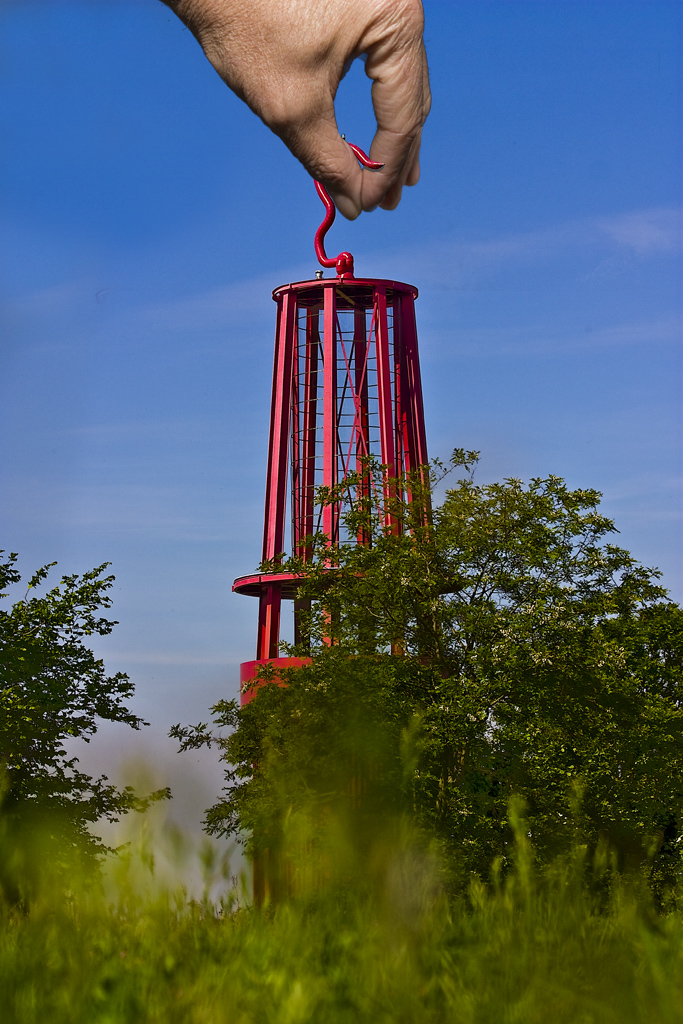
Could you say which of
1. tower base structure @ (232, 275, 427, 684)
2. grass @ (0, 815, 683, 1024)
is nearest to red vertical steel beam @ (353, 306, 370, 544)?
tower base structure @ (232, 275, 427, 684)

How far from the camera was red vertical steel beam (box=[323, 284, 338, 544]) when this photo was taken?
31297 mm

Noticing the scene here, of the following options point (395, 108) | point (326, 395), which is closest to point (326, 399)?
point (326, 395)

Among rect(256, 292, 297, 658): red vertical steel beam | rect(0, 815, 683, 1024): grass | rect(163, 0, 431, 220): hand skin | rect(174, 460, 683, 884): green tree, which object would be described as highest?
rect(256, 292, 297, 658): red vertical steel beam

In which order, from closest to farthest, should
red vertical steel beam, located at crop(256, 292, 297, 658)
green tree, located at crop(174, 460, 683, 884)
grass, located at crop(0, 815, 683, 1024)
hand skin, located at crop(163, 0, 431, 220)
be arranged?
grass, located at crop(0, 815, 683, 1024) < hand skin, located at crop(163, 0, 431, 220) < green tree, located at crop(174, 460, 683, 884) < red vertical steel beam, located at crop(256, 292, 297, 658)

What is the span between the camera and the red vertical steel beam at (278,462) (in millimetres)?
31906

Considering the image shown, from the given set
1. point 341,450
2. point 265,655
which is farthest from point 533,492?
point 265,655

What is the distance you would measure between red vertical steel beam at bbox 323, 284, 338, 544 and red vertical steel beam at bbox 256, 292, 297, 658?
4.26 feet

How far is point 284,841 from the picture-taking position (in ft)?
11.7

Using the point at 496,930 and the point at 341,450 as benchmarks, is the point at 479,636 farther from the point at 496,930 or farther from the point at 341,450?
the point at 496,930

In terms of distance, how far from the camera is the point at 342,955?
3393 mm

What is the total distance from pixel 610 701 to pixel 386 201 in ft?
72.4

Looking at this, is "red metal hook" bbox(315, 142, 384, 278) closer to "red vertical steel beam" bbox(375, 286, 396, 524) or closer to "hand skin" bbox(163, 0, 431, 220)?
"red vertical steel beam" bbox(375, 286, 396, 524)

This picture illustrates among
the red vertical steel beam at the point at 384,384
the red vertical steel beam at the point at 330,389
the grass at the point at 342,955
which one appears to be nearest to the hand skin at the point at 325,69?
the grass at the point at 342,955

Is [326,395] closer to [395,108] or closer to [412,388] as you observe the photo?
[412,388]
